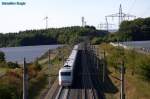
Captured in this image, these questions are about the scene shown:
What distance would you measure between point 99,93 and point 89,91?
1.90m

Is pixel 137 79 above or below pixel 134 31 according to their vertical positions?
below

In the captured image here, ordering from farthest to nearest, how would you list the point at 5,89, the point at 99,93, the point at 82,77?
1. the point at 82,77
2. the point at 99,93
3. the point at 5,89

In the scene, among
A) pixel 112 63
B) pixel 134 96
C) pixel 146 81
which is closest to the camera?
pixel 134 96

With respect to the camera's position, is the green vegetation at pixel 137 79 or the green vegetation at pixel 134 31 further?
the green vegetation at pixel 134 31

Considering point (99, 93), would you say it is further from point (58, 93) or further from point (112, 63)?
point (112, 63)

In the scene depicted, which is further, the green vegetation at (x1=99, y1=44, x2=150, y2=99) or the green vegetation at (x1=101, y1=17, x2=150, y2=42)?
the green vegetation at (x1=101, y1=17, x2=150, y2=42)

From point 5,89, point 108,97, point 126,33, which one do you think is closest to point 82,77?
point 108,97

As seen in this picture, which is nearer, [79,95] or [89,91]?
[79,95]

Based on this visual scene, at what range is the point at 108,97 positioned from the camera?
5000 cm

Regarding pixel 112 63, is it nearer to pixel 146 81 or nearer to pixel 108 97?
pixel 146 81

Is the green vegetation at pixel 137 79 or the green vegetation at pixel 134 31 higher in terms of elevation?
the green vegetation at pixel 134 31

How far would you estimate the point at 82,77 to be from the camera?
72.4 m

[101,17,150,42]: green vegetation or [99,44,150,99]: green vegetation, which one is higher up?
[101,17,150,42]: green vegetation

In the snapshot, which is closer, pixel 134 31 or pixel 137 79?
pixel 137 79
